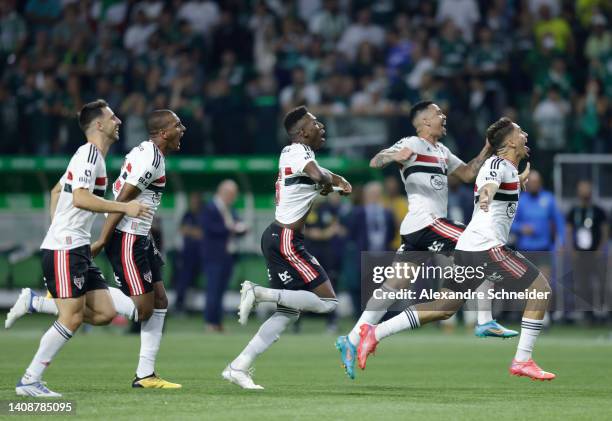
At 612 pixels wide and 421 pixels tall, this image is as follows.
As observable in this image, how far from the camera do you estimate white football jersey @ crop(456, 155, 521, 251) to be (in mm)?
12406

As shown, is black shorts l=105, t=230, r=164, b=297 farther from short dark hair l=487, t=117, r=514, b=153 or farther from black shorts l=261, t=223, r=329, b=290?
short dark hair l=487, t=117, r=514, b=153

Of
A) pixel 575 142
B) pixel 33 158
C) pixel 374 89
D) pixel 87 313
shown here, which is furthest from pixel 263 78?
pixel 87 313

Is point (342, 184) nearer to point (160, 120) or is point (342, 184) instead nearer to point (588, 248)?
point (160, 120)

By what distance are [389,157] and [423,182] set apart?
758 mm

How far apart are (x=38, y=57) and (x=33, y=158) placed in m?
3.86

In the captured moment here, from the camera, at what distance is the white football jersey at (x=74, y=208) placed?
10.6 metres

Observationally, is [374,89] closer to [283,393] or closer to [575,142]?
[575,142]

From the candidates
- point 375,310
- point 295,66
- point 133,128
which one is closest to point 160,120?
point 375,310

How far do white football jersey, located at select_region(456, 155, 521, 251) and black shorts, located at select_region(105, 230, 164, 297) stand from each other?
10.3 ft

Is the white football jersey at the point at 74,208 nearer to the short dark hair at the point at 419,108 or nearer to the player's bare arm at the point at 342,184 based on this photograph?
the player's bare arm at the point at 342,184

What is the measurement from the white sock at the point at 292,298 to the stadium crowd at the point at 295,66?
11334 mm

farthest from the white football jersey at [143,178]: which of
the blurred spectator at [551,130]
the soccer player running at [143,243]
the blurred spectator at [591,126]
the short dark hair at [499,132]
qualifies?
the blurred spectator at [591,126]

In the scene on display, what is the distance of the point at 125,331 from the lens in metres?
21.7

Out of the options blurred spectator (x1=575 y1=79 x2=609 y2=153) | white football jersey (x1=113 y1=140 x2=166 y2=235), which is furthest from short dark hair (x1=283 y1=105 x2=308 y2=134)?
blurred spectator (x1=575 y1=79 x2=609 y2=153)
